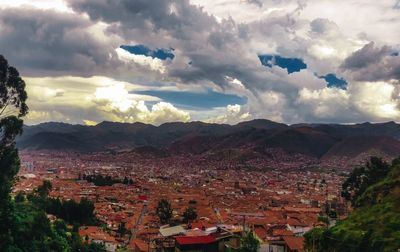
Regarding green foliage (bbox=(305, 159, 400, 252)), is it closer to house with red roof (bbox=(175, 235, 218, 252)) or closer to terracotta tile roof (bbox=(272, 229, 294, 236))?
house with red roof (bbox=(175, 235, 218, 252))

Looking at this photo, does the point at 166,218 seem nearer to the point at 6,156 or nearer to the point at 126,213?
the point at 126,213

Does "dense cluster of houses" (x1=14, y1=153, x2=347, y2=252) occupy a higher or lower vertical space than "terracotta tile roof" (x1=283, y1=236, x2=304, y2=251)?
lower

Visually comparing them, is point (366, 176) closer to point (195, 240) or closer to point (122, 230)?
point (195, 240)

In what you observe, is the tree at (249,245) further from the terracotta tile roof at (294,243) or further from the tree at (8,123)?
the tree at (8,123)

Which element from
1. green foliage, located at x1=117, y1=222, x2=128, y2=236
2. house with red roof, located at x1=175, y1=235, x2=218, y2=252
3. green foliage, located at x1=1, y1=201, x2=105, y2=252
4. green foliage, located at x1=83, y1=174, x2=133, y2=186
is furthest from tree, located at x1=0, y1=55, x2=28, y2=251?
green foliage, located at x1=83, y1=174, x2=133, y2=186

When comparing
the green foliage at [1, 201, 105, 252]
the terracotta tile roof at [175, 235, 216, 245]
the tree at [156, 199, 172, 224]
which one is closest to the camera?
the green foliage at [1, 201, 105, 252]

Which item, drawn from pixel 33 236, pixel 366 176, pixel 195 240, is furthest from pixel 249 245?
pixel 366 176
